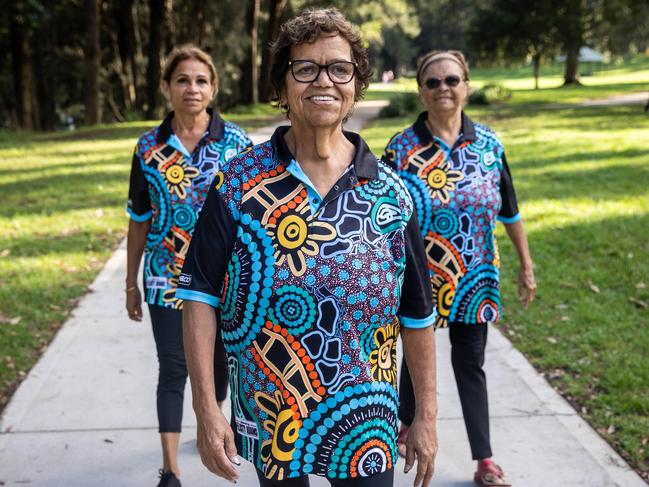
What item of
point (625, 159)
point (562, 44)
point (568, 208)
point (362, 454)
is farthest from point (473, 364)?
point (562, 44)

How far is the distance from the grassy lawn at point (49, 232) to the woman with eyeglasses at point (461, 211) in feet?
9.86

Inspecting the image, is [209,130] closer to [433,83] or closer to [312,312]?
[433,83]

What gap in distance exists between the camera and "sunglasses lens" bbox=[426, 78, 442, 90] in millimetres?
4152

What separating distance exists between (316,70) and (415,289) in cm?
72

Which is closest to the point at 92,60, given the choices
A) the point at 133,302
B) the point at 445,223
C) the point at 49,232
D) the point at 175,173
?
the point at 49,232

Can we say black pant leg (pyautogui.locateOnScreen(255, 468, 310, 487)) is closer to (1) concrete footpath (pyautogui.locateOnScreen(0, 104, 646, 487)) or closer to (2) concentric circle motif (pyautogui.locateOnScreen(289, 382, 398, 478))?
(2) concentric circle motif (pyautogui.locateOnScreen(289, 382, 398, 478))

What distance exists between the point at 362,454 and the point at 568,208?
8910 millimetres

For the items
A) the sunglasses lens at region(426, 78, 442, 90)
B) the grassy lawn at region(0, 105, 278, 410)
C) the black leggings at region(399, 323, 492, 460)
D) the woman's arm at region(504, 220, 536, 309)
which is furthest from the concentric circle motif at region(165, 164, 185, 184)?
the grassy lawn at region(0, 105, 278, 410)

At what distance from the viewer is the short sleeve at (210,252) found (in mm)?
2451

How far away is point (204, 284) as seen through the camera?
2479mm

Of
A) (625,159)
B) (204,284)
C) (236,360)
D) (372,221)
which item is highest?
(372,221)

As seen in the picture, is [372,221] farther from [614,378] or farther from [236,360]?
[614,378]

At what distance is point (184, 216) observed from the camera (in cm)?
397

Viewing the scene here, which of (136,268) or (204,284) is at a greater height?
(204,284)
